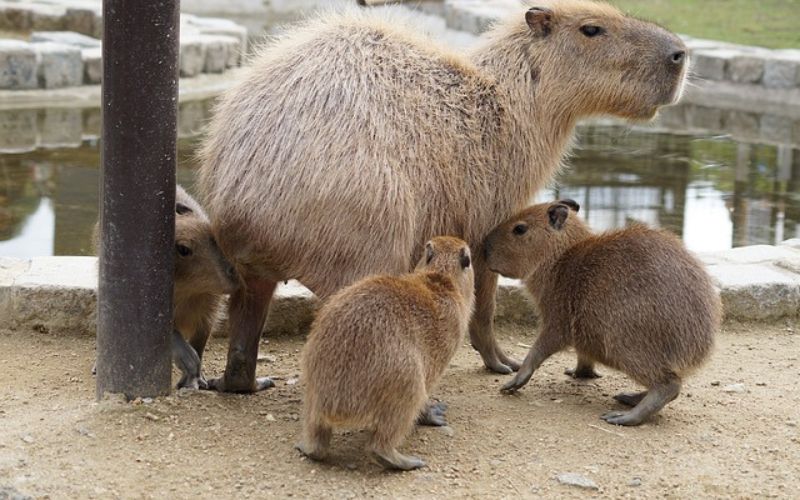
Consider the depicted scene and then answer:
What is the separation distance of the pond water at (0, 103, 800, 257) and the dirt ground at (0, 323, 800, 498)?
88.5 inches

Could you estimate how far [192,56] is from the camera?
12.6 meters

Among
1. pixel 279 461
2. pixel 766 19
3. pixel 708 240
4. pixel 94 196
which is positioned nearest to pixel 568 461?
pixel 279 461

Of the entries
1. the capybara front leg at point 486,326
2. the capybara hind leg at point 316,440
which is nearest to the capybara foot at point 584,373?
the capybara front leg at point 486,326

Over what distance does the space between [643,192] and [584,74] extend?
440 centimetres

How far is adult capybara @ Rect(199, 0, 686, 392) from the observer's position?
4.25 meters

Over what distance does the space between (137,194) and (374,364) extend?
1124 millimetres

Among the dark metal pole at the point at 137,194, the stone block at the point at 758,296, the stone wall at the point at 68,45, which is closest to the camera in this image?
the dark metal pole at the point at 137,194

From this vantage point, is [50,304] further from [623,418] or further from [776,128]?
[776,128]

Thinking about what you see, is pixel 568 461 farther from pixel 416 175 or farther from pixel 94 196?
pixel 94 196

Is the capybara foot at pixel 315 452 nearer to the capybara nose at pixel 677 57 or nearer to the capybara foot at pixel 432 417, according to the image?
the capybara foot at pixel 432 417

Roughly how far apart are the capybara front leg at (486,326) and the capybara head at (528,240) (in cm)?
23

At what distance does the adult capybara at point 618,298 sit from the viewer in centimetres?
448

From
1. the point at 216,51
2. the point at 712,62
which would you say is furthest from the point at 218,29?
the point at 712,62

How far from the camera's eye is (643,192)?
9.16 metres
